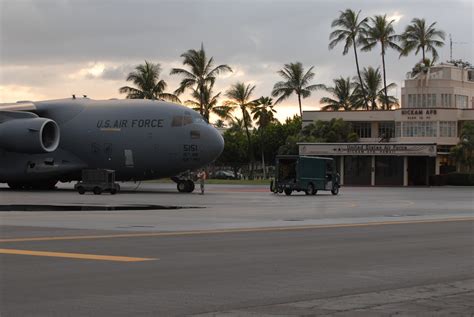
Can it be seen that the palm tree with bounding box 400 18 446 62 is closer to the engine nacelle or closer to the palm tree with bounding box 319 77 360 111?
the palm tree with bounding box 319 77 360 111

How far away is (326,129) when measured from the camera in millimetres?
90938

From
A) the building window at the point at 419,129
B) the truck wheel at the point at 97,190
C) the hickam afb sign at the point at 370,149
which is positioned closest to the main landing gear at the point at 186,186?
the truck wheel at the point at 97,190

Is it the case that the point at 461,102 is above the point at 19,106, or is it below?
above

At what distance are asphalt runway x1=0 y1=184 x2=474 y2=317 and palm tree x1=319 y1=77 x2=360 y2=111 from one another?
90.5 meters

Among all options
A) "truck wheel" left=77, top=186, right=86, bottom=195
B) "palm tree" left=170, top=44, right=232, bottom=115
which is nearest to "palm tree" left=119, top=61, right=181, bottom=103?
"palm tree" left=170, top=44, right=232, bottom=115

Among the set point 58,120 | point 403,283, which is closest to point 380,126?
point 58,120

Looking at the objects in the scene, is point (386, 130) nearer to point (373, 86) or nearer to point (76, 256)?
point (373, 86)

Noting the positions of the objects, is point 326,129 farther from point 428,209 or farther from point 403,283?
point 403,283

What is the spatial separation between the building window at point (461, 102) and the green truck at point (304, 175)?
46152 millimetres

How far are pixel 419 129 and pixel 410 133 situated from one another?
38.1 inches

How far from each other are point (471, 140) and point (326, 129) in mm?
16332

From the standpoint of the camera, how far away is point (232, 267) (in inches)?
513

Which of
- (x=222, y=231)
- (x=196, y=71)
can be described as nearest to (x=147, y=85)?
(x=196, y=71)

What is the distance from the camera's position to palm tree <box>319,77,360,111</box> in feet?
372
